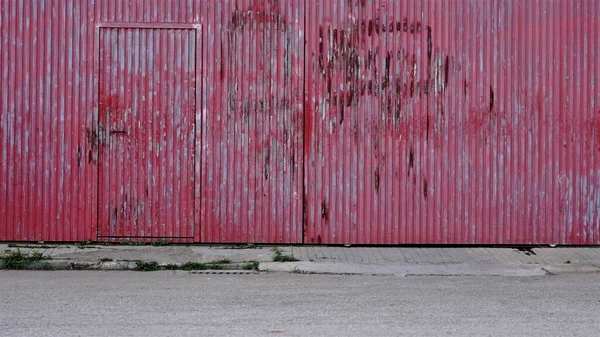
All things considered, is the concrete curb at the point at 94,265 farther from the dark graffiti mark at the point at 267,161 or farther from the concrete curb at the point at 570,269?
the concrete curb at the point at 570,269

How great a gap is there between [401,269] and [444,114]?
2.64 meters

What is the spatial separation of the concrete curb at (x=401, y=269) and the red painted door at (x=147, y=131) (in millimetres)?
2144

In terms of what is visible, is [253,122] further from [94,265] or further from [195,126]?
[94,265]

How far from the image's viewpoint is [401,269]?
1012 cm

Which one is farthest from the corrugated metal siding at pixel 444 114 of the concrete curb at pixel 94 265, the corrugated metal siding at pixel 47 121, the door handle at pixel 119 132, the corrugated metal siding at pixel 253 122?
the corrugated metal siding at pixel 47 121

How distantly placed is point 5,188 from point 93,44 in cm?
227

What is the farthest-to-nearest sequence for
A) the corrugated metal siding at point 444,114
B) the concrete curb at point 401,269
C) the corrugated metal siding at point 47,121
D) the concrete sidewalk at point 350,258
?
1. the corrugated metal siding at point 444,114
2. the corrugated metal siding at point 47,121
3. the concrete sidewalk at point 350,258
4. the concrete curb at point 401,269

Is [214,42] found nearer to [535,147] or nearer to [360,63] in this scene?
[360,63]

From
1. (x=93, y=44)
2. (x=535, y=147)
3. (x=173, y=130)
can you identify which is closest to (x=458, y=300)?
(x=535, y=147)

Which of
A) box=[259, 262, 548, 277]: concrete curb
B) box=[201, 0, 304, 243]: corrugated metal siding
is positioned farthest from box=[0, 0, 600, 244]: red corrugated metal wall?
box=[259, 262, 548, 277]: concrete curb

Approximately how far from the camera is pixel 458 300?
8047 millimetres

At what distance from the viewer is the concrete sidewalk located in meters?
10.1

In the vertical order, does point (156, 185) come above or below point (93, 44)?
below

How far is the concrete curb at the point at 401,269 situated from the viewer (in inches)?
390
